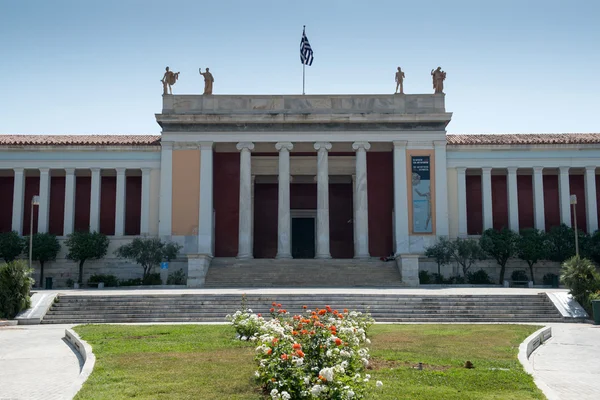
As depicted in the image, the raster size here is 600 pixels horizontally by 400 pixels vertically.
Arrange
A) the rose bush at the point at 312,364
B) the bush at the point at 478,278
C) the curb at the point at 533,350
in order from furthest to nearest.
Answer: the bush at the point at 478,278 < the curb at the point at 533,350 < the rose bush at the point at 312,364

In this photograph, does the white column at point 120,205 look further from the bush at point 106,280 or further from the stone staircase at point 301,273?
the stone staircase at point 301,273

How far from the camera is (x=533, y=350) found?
607 inches

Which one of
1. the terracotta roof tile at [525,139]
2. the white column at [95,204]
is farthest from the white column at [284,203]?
the white column at [95,204]

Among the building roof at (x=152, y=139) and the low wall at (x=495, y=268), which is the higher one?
the building roof at (x=152, y=139)

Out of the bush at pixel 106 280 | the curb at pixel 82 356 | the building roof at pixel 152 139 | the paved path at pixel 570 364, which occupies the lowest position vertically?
the paved path at pixel 570 364

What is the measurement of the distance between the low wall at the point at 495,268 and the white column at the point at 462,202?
2182 mm

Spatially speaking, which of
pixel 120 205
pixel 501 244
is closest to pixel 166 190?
pixel 120 205

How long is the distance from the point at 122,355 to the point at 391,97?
28085mm

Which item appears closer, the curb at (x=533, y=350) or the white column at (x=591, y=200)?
the curb at (x=533, y=350)

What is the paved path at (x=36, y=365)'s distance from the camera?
10.5m

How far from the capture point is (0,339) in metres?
17.7

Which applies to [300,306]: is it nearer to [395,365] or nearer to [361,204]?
[395,365]

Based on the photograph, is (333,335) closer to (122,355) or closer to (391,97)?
(122,355)

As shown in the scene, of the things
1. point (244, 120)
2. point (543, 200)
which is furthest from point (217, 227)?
point (543, 200)
